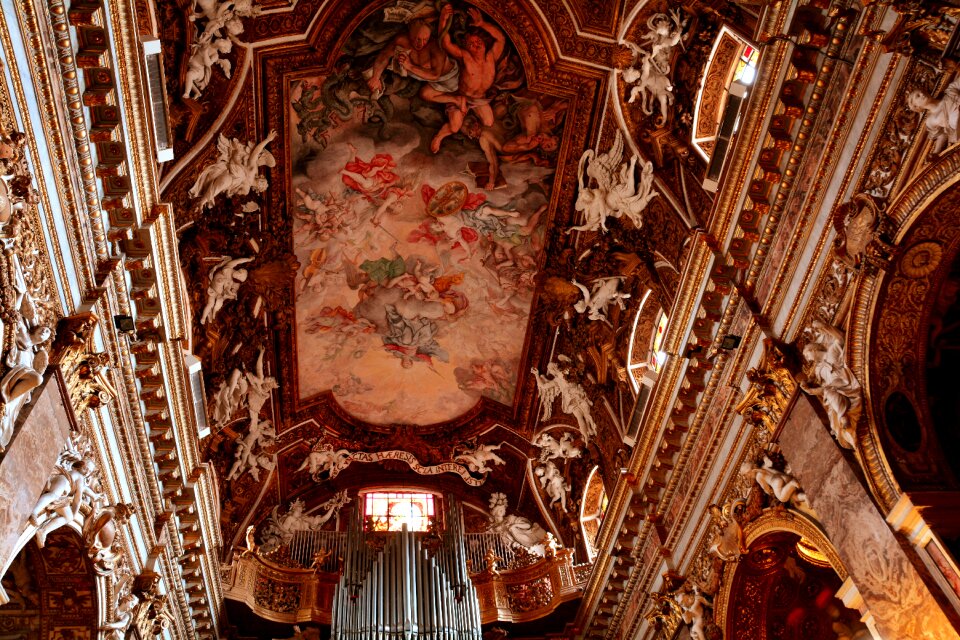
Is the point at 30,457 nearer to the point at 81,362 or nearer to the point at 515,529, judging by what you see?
the point at 81,362

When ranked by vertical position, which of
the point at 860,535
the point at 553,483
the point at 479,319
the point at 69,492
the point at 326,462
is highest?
the point at 479,319

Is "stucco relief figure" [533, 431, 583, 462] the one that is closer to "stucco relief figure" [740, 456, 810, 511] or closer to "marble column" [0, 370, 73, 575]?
"stucco relief figure" [740, 456, 810, 511]

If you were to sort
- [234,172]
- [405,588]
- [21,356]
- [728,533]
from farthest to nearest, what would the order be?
[405,588], [234,172], [728,533], [21,356]

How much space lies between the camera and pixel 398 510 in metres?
19.7

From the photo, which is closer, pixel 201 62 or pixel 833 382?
pixel 833 382

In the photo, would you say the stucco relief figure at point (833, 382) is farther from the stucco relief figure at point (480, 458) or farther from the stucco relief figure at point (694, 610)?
the stucco relief figure at point (480, 458)

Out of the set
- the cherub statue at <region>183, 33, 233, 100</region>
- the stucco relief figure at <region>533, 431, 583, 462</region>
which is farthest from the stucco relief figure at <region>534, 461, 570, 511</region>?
the cherub statue at <region>183, 33, 233, 100</region>

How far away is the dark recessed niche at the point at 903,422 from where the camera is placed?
8352 millimetres

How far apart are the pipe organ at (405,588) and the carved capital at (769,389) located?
293 inches

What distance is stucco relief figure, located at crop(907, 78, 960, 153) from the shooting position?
23.4 ft

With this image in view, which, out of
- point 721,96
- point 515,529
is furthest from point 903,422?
point 515,529

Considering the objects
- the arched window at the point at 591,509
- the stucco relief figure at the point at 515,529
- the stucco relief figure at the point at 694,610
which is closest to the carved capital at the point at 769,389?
the stucco relief figure at the point at 694,610

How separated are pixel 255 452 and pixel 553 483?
5.98 m

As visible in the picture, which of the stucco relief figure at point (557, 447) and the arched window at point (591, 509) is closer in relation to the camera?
the arched window at point (591, 509)
